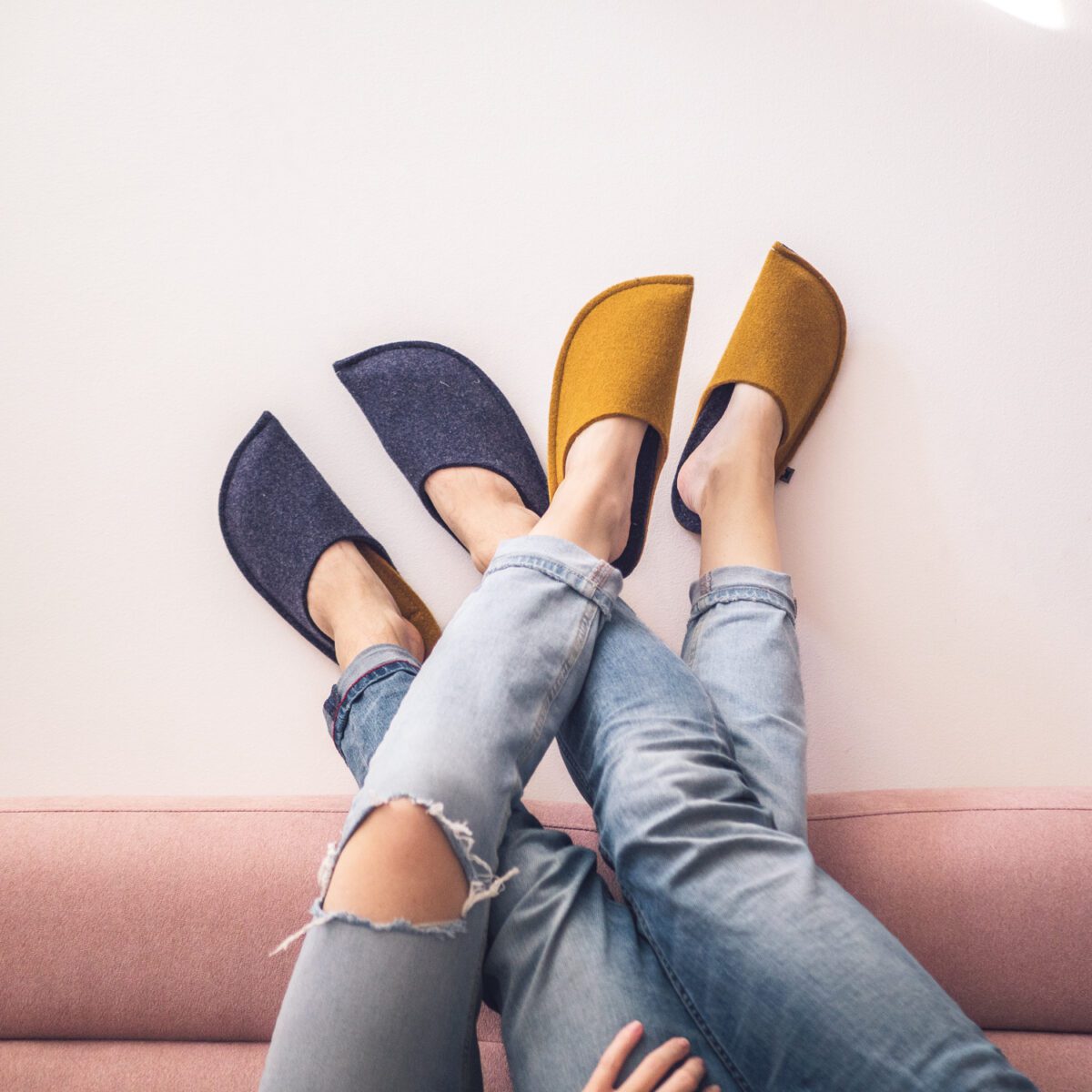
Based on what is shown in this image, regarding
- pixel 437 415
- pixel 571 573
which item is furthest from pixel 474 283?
pixel 571 573

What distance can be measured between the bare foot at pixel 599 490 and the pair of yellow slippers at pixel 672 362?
0.05 ft

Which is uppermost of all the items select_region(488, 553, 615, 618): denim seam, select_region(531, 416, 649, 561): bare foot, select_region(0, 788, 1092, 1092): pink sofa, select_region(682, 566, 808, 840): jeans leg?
select_region(531, 416, 649, 561): bare foot

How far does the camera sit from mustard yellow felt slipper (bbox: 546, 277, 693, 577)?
887 mm

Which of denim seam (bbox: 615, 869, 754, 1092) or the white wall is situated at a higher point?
the white wall

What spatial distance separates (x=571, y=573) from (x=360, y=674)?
27cm

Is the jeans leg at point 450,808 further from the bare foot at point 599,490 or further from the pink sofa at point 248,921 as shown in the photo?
the pink sofa at point 248,921

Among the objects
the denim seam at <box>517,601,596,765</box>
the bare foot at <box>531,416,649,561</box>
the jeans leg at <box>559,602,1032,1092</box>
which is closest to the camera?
the jeans leg at <box>559,602,1032,1092</box>

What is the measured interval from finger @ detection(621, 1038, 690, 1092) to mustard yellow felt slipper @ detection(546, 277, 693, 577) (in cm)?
46

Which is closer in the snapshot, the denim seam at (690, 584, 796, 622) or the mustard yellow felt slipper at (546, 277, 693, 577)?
→ the denim seam at (690, 584, 796, 622)

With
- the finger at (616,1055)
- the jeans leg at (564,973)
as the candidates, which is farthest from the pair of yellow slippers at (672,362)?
the finger at (616,1055)

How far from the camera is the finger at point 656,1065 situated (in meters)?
0.54

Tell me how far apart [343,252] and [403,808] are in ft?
2.44

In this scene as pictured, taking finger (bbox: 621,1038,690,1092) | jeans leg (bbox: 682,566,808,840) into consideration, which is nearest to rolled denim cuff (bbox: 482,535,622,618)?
jeans leg (bbox: 682,566,808,840)

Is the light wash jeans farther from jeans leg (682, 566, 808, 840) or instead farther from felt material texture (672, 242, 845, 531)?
felt material texture (672, 242, 845, 531)
